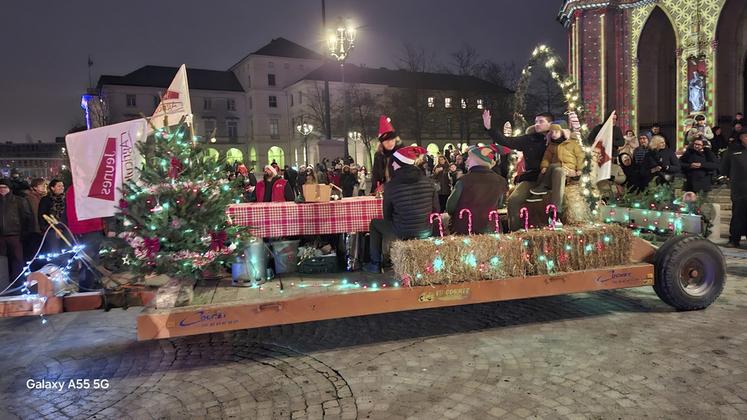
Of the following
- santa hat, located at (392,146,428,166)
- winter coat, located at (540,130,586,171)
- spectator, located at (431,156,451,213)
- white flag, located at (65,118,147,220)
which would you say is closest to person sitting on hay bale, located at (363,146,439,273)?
santa hat, located at (392,146,428,166)

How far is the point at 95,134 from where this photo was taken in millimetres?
5457

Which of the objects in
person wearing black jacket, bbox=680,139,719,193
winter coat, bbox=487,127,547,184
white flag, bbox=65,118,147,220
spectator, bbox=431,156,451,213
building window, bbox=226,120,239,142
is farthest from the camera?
building window, bbox=226,120,239,142

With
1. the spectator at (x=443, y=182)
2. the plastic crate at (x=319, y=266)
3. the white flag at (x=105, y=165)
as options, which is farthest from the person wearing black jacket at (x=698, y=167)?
the white flag at (x=105, y=165)

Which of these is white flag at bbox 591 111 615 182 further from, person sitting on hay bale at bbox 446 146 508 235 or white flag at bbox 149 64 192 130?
white flag at bbox 149 64 192 130

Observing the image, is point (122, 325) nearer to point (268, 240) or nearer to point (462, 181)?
point (268, 240)

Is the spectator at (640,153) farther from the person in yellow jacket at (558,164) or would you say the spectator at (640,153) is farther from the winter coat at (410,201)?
the winter coat at (410,201)

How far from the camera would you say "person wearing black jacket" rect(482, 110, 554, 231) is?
6.48m

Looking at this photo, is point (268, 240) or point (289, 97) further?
point (289, 97)

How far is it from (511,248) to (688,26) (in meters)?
18.3

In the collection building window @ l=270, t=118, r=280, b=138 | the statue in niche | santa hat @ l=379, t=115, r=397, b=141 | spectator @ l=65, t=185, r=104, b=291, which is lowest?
spectator @ l=65, t=185, r=104, b=291

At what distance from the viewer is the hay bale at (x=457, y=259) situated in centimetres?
500

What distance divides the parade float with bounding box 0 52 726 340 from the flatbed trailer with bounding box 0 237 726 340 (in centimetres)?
1

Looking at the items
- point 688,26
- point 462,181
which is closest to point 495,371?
point 462,181

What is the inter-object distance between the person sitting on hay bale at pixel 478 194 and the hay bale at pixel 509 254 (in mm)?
412
